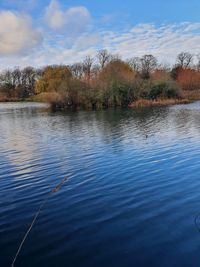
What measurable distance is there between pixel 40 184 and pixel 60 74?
215 ft

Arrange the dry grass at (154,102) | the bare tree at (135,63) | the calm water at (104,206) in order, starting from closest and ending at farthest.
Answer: the calm water at (104,206)
the dry grass at (154,102)
the bare tree at (135,63)

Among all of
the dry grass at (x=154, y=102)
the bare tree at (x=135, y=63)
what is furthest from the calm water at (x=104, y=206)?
the bare tree at (x=135, y=63)

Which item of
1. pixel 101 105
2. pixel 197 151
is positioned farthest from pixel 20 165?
pixel 101 105

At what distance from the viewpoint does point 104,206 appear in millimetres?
7379

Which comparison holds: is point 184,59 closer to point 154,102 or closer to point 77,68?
point 77,68

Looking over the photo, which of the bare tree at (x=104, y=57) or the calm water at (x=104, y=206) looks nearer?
the calm water at (x=104, y=206)

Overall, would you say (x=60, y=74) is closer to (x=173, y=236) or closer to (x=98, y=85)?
(x=98, y=85)

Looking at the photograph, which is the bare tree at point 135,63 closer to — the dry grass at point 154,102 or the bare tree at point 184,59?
the bare tree at point 184,59

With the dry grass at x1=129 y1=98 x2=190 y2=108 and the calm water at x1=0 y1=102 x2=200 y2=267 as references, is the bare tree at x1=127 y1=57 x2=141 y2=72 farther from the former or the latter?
the calm water at x1=0 y1=102 x2=200 y2=267

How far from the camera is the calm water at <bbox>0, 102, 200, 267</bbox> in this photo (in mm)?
5215

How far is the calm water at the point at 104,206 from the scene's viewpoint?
17.1 ft

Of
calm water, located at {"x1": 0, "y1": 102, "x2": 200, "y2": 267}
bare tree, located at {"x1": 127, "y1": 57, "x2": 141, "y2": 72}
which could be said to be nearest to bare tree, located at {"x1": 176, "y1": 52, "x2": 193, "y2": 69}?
bare tree, located at {"x1": 127, "y1": 57, "x2": 141, "y2": 72}

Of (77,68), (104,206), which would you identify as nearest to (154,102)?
(104,206)

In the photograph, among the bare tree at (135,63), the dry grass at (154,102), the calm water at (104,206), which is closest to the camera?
the calm water at (104,206)
